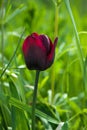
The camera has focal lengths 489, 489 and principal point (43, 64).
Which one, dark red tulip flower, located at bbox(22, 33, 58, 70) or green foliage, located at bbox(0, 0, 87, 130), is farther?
green foliage, located at bbox(0, 0, 87, 130)

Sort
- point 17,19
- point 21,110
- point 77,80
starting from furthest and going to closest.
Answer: point 17,19, point 77,80, point 21,110

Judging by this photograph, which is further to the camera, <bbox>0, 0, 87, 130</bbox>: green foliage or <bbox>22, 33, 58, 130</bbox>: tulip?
<bbox>0, 0, 87, 130</bbox>: green foliage

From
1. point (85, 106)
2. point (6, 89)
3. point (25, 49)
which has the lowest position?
point (85, 106)

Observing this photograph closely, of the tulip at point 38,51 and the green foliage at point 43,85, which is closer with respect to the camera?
the tulip at point 38,51

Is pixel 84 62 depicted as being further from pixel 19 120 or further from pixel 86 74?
pixel 19 120

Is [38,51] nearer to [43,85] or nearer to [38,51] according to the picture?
[38,51]

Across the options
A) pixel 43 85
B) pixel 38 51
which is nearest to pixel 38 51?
pixel 38 51

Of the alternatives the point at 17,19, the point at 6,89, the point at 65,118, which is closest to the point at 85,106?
the point at 65,118

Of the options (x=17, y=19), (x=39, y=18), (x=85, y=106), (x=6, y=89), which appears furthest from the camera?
(x=17, y=19)
